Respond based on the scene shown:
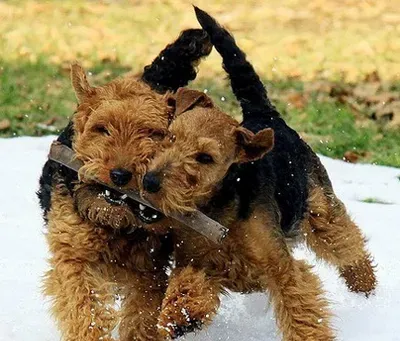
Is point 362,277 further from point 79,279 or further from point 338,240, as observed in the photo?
point 79,279

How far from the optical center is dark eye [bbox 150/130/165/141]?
374cm

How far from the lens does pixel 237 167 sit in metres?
3.95

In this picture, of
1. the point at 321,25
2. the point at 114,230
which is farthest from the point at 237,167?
the point at 321,25

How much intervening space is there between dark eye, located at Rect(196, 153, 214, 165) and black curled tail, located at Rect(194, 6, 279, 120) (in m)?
1.10

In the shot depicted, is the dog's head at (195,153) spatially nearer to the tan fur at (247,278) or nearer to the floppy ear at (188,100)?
the floppy ear at (188,100)

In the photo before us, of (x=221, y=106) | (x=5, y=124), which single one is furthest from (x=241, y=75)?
(x=221, y=106)

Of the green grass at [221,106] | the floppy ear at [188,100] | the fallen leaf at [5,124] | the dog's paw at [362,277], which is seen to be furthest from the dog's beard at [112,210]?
the fallen leaf at [5,124]

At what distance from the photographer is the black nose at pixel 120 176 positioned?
3.48 metres

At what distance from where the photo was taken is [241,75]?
16.0 feet

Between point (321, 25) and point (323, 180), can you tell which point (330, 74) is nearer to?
point (321, 25)

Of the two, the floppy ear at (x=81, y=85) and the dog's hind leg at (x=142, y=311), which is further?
the dog's hind leg at (x=142, y=311)

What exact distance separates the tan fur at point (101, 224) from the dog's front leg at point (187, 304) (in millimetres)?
206

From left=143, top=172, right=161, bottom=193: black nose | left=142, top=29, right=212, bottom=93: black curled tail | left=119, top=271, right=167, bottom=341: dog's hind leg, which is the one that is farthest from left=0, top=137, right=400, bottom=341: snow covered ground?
left=143, top=172, right=161, bottom=193: black nose

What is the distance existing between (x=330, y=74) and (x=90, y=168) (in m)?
7.12
